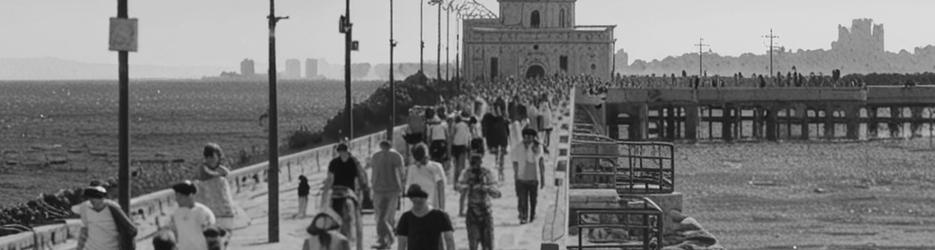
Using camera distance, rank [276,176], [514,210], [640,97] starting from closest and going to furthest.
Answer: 1. [276,176]
2. [514,210]
3. [640,97]

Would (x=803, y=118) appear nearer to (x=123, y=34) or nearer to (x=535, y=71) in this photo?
(x=535, y=71)

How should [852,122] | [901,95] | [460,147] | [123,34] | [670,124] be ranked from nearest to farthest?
[123,34] < [460,147] < [852,122] < [670,124] < [901,95]

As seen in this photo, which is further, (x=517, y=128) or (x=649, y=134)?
(x=649, y=134)

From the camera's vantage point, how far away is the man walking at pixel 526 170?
21078 millimetres

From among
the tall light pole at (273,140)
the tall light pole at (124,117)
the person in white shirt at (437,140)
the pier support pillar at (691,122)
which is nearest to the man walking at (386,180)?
the tall light pole at (273,140)

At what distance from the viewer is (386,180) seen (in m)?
18.2

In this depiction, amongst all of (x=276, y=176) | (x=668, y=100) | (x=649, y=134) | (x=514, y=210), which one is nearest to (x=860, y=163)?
Answer: (x=668, y=100)

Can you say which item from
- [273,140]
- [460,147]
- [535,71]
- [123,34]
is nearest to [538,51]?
[535,71]

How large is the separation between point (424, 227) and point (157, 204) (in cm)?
1030

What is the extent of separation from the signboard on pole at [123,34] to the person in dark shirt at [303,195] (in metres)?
7.32

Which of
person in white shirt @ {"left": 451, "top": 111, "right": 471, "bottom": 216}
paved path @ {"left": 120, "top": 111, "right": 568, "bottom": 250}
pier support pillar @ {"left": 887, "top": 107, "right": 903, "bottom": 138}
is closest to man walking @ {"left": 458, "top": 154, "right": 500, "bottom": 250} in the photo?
paved path @ {"left": 120, "top": 111, "right": 568, "bottom": 250}

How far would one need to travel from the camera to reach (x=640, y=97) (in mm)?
80062

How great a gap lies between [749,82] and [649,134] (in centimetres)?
1993

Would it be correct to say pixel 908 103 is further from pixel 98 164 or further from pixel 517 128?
pixel 517 128
